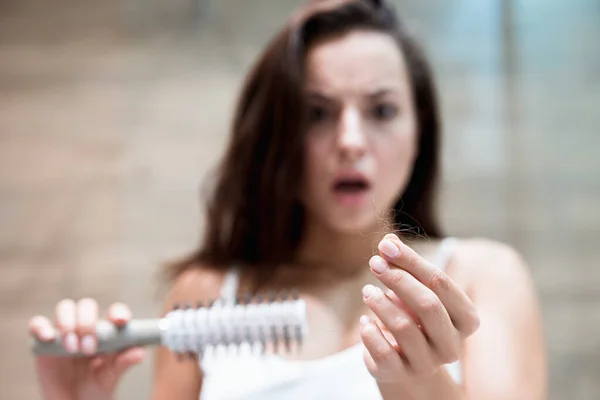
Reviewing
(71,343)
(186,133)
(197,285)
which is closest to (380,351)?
(71,343)

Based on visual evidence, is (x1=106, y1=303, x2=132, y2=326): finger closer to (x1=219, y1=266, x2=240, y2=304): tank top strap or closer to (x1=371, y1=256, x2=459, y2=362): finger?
(x1=219, y1=266, x2=240, y2=304): tank top strap

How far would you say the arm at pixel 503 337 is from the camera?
395 mm

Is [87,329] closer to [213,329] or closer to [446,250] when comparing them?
[213,329]

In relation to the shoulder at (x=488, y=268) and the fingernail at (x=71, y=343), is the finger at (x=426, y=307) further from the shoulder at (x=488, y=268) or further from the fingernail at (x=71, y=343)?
the fingernail at (x=71, y=343)

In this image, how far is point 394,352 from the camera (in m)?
0.30

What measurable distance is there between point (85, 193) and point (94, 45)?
219mm

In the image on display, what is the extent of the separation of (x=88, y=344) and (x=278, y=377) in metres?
0.16

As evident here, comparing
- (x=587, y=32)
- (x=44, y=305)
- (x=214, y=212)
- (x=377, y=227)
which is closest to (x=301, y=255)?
(x=214, y=212)

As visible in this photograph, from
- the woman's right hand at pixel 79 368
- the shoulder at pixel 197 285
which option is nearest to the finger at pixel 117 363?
the woman's right hand at pixel 79 368

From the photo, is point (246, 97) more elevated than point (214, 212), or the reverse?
point (246, 97)

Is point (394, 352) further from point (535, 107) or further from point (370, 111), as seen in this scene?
point (535, 107)

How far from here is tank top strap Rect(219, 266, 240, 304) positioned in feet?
2.02

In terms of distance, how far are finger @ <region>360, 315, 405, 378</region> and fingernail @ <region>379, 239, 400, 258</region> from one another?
49 millimetres

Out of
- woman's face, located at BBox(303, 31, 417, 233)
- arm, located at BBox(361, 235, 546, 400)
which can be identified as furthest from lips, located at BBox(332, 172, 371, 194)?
arm, located at BBox(361, 235, 546, 400)
